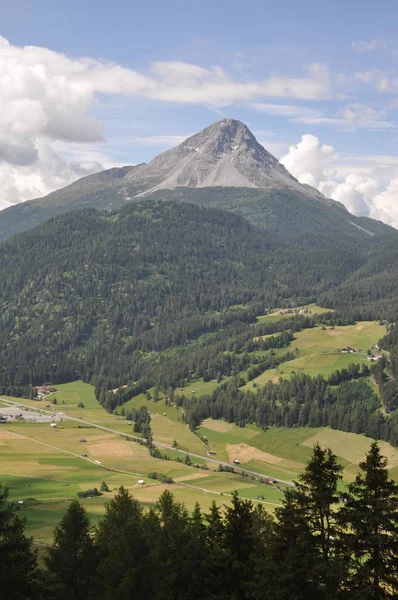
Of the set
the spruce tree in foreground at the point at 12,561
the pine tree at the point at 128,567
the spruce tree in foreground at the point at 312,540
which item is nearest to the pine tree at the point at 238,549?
the pine tree at the point at 128,567

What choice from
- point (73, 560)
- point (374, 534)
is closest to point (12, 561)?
point (73, 560)

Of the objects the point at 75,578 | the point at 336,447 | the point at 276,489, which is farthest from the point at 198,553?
the point at 336,447

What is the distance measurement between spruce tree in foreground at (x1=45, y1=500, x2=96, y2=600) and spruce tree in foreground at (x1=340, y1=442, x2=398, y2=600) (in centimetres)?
2086

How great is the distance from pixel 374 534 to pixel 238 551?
531 inches

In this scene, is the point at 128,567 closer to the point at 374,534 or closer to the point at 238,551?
→ the point at 238,551

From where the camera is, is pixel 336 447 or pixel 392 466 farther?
pixel 336 447

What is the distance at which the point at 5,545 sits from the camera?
41.2m

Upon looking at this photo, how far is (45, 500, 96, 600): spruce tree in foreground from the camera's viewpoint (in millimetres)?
46375

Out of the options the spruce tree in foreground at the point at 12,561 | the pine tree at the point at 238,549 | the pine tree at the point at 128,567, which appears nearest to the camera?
the spruce tree in foreground at the point at 12,561

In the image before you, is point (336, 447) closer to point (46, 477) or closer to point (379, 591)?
point (46, 477)

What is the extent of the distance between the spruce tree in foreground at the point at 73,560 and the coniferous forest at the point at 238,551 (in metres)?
0.08

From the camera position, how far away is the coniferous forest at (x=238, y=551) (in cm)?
3684

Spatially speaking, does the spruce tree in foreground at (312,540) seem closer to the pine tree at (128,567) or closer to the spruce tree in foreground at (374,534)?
the spruce tree in foreground at (374,534)

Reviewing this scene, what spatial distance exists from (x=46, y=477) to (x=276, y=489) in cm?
6233
